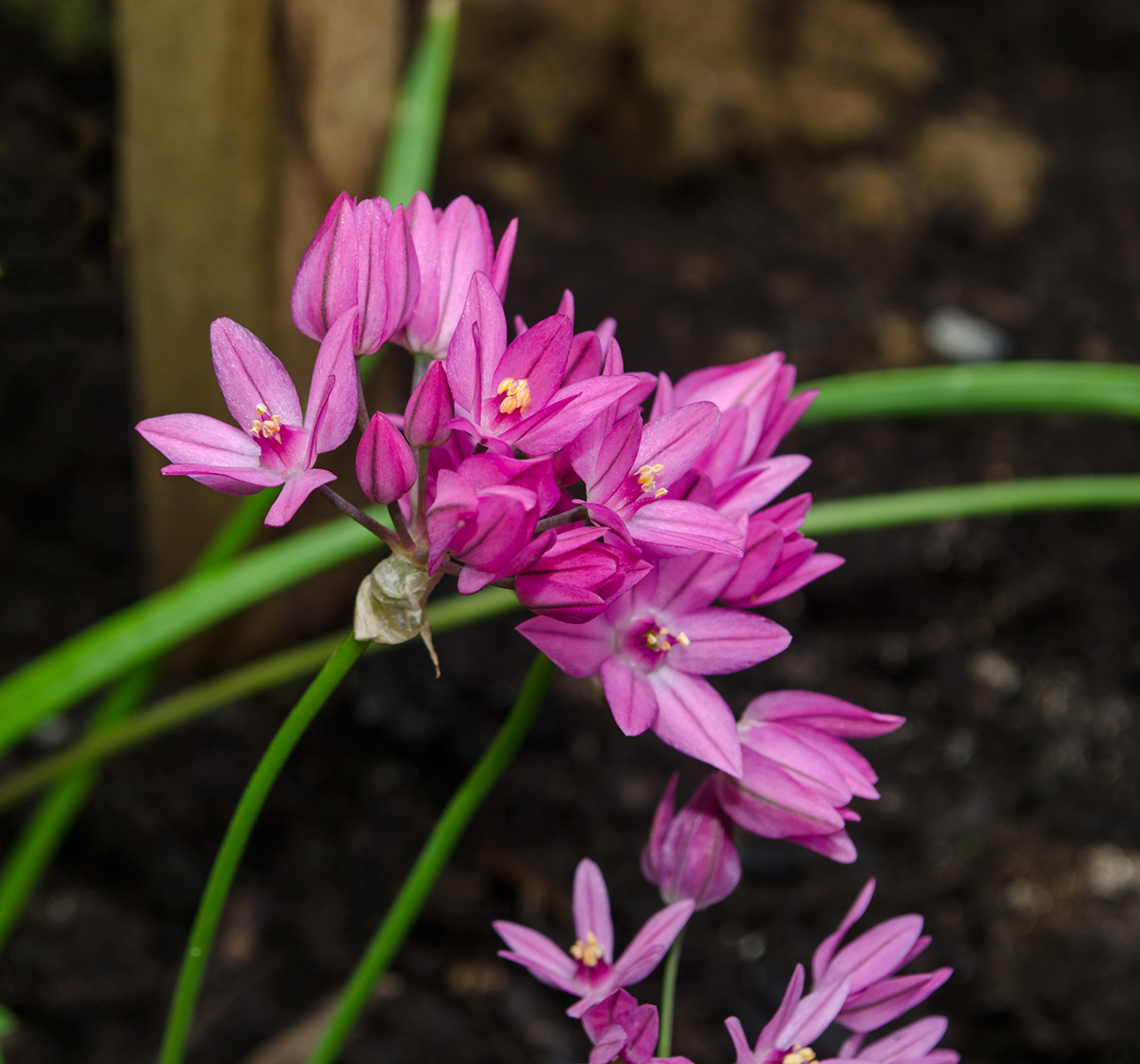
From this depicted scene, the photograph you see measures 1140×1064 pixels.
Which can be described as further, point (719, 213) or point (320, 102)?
point (719, 213)

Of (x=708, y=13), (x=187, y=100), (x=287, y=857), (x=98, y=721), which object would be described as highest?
(x=708, y=13)

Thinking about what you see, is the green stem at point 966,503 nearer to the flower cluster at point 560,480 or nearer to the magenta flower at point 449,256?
the flower cluster at point 560,480

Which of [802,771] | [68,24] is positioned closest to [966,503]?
[802,771]

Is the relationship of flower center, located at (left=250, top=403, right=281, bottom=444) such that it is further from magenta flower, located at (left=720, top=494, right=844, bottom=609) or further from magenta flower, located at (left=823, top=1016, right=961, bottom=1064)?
magenta flower, located at (left=823, top=1016, right=961, bottom=1064)

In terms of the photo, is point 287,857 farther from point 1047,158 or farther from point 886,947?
point 1047,158

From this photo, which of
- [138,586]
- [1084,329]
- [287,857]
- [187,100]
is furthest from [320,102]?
[1084,329]

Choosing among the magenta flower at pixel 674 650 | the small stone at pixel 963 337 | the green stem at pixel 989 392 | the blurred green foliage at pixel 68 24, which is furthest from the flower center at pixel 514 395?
the small stone at pixel 963 337
